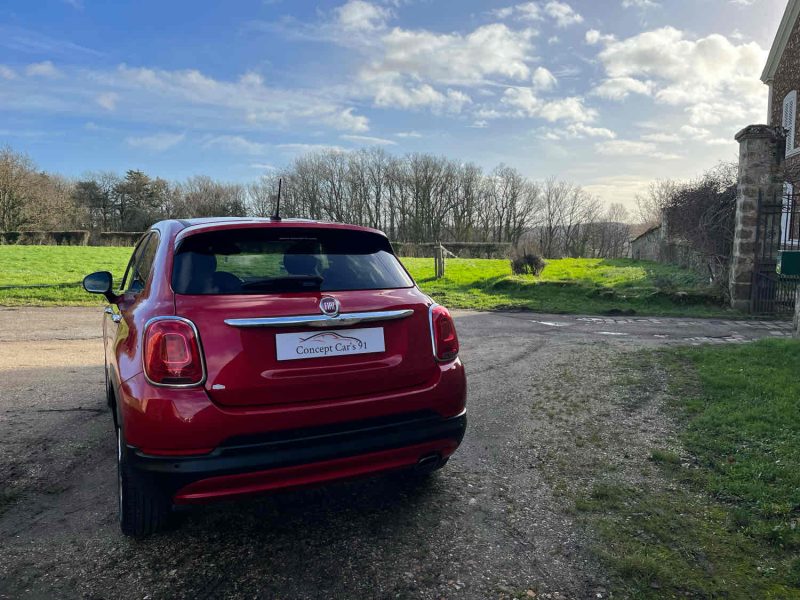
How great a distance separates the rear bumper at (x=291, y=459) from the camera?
228 centimetres

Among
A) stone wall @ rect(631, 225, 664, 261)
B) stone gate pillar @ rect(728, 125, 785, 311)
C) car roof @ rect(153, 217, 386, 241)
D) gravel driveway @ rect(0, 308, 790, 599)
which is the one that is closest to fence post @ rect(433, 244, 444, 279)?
stone gate pillar @ rect(728, 125, 785, 311)

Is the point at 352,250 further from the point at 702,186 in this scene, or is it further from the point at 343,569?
the point at 702,186

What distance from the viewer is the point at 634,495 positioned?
125 inches

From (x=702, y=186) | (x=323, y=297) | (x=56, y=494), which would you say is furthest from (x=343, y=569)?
(x=702, y=186)

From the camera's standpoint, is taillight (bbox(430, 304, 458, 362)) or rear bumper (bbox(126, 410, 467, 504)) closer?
rear bumper (bbox(126, 410, 467, 504))

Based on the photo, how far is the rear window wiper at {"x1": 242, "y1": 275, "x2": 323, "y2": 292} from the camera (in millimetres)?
2572

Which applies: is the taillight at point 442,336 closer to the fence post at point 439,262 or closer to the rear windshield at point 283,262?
the rear windshield at point 283,262

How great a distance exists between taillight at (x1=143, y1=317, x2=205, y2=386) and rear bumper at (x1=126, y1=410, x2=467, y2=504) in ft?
1.13

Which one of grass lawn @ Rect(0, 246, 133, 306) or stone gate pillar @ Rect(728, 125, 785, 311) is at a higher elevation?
stone gate pillar @ Rect(728, 125, 785, 311)

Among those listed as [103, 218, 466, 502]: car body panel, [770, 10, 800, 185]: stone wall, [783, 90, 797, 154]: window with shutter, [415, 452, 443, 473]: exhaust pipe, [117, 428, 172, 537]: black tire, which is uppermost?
[770, 10, 800, 185]: stone wall

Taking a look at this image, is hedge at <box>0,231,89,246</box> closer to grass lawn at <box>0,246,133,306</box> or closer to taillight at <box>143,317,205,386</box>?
grass lawn at <box>0,246,133,306</box>

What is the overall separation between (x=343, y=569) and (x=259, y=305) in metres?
1.31

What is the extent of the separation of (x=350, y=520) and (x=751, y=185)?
38.0ft

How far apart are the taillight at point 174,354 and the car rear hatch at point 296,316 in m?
0.05
